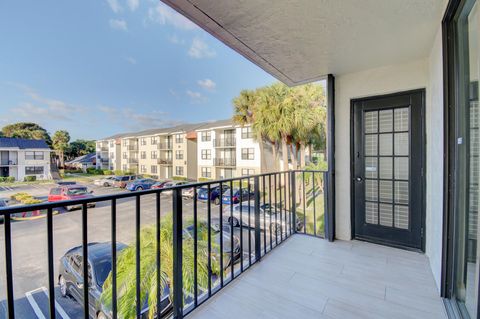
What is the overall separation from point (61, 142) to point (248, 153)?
12063 mm

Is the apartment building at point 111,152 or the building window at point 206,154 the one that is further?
the apartment building at point 111,152

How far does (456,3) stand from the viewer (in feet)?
4.41

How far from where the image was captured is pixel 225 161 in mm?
17500

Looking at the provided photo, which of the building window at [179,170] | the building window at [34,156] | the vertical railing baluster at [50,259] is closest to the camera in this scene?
the vertical railing baluster at [50,259]

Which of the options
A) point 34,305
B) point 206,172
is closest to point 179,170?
point 206,172

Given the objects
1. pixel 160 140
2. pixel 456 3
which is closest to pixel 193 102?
pixel 160 140

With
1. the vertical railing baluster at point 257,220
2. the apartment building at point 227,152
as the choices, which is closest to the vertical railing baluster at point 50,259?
the vertical railing baluster at point 257,220

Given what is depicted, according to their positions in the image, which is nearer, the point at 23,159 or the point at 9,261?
the point at 9,261

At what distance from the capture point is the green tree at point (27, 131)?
1084 cm

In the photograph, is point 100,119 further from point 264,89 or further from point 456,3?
point 456,3

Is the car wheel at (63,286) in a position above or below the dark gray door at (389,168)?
below

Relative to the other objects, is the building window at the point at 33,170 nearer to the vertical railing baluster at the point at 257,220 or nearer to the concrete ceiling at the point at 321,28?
the vertical railing baluster at the point at 257,220

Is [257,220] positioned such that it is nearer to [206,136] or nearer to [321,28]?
[321,28]

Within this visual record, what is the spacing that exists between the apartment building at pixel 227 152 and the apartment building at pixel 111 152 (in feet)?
34.8
